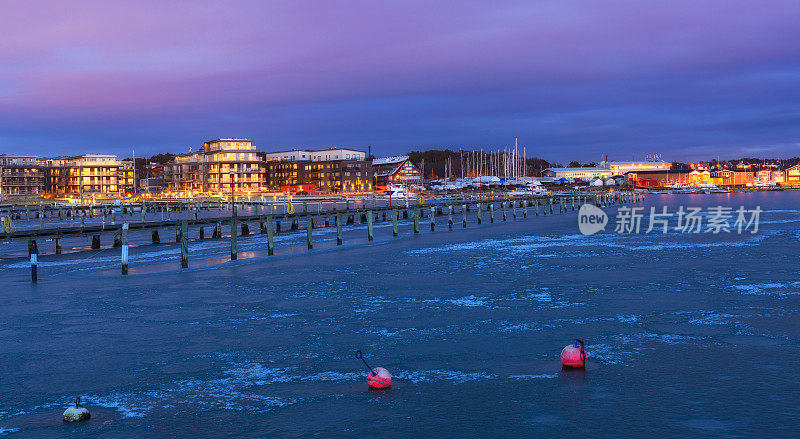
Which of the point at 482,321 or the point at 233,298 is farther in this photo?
the point at 233,298

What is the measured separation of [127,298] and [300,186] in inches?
5633

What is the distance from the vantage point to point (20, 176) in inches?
6476

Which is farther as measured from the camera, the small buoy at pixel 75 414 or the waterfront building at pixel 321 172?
the waterfront building at pixel 321 172

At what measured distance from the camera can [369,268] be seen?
107ft

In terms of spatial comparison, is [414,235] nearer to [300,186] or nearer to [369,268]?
[369,268]

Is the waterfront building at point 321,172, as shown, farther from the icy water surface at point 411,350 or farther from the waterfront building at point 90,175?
the icy water surface at point 411,350

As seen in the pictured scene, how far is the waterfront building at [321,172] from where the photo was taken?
162750mm

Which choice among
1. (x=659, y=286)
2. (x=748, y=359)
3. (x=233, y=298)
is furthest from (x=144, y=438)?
(x=659, y=286)

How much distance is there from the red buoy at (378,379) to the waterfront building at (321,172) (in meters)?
146

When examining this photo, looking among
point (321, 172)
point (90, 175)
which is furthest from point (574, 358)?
point (90, 175)

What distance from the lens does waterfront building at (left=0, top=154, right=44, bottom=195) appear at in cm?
16200

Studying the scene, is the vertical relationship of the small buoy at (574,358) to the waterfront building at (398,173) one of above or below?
below

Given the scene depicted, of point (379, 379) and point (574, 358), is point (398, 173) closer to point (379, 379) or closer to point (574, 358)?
point (574, 358)

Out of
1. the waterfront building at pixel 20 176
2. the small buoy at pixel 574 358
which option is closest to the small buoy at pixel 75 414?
the small buoy at pixel 574 358
